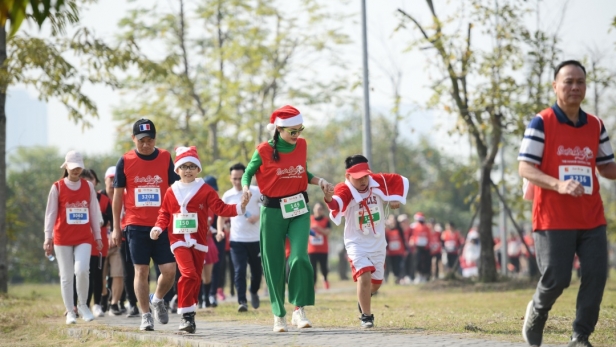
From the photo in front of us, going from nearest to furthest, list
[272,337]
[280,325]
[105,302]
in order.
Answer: [272,337] → [280,325] → [105,302]

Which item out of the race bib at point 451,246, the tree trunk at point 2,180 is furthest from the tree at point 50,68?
the race bib at point 451,246

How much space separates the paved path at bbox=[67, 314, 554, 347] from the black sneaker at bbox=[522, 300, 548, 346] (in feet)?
1.60

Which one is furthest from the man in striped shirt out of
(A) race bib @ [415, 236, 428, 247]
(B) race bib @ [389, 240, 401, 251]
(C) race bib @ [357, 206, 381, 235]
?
(A) race bib @ [415, 236, 428, 247]

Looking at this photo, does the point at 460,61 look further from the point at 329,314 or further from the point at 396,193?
the point at 396,193

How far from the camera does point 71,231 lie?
1171cm

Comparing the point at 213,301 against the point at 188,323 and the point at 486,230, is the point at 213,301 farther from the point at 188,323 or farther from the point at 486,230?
the point at 486,230

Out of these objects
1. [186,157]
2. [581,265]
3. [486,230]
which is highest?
[186,157]

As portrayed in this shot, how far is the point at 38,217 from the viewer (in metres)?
47.5

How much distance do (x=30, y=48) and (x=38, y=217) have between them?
103ft

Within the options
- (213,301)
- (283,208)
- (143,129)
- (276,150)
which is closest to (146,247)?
(143,129)

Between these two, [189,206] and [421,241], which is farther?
[421,241]

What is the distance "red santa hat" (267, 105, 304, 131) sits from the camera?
964 centimetres

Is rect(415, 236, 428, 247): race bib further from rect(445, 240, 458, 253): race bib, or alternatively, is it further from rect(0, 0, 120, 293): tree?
rect(0, 0, 120, 293): tree

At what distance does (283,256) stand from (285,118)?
4.75 feet
